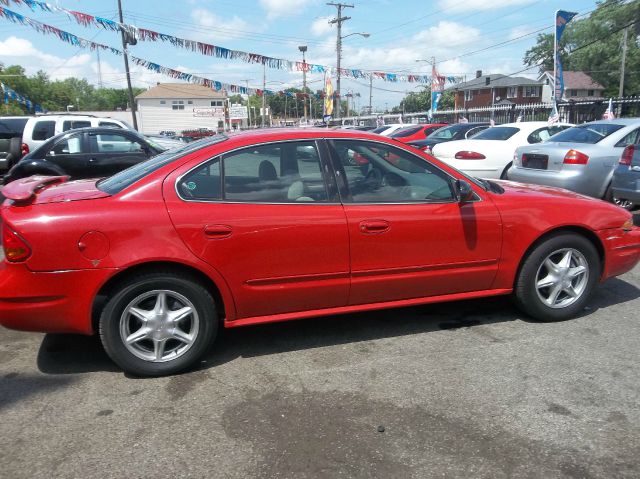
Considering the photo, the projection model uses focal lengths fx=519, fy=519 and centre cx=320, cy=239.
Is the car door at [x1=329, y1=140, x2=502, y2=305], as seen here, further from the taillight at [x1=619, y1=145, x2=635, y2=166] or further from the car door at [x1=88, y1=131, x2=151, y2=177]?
the car door at [x1=88, y1=131, x2=151, y2=177]

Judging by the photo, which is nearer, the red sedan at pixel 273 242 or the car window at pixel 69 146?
the red sedan at pixel 273 242

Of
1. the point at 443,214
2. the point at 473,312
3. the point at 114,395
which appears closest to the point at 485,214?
the point at 443,214

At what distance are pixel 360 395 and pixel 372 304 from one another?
2.64ft

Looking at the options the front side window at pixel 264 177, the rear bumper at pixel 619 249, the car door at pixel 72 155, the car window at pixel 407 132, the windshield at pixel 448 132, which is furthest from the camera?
the car window at pixel 407 132

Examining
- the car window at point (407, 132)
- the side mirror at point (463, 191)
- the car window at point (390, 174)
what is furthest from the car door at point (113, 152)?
the car window at point (407, 132)

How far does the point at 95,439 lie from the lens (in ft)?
8.86

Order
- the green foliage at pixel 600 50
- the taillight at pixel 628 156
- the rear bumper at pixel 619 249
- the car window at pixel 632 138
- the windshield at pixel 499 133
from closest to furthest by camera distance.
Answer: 1. the rear bumper at pixel 619 249
2. the taillight at pixel 628 156
3. the car window at pixel 632 138
4. the windshield at pixel 499 133
5. the green foliage at pixel 600 50

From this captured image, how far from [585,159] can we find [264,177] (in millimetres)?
6038

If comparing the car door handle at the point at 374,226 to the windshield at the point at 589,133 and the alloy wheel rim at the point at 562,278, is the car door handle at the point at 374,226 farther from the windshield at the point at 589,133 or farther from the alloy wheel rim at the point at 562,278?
the windshield at the point at 589,133

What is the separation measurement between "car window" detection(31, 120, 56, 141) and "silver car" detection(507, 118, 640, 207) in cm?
1112

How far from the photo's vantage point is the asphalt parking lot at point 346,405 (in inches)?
98.6

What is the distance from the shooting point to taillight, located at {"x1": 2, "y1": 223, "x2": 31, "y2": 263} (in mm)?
3053

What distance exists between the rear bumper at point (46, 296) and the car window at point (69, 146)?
24.6ft

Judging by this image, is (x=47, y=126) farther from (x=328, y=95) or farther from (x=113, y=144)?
(x=328, y=95)
